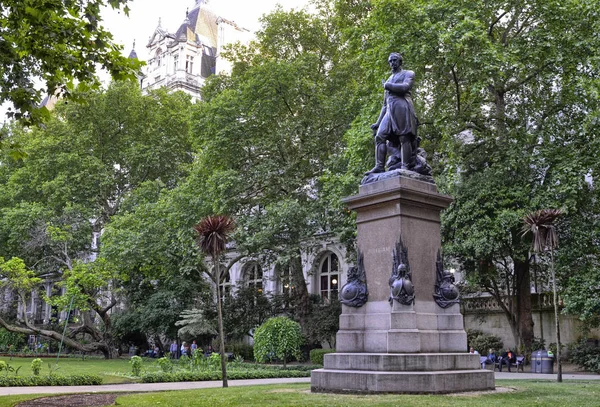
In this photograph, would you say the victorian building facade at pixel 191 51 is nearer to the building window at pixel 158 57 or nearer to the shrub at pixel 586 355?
the building window at pixel 158 57

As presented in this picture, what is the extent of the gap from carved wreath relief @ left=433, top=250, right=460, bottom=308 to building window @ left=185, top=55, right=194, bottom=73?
57.1 m

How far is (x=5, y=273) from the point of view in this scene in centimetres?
3884

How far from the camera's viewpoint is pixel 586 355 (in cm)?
2678

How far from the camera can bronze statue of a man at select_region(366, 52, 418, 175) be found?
13945 millimetres

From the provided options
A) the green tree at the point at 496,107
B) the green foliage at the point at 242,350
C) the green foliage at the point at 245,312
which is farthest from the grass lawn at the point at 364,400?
the green foliage at the point at 242,350

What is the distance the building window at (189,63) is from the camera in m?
66.8

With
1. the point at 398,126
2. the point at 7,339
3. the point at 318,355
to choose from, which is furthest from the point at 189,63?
the point at 398,126

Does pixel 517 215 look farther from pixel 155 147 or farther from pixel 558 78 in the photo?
pixel 155 147

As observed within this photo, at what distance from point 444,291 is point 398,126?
354 centimetres

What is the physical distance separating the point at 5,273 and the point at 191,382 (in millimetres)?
23267

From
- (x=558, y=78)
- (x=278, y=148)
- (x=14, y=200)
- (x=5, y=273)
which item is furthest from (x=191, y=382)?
(x=14, y=200)

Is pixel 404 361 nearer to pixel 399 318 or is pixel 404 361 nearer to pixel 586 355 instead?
pixel 399 318

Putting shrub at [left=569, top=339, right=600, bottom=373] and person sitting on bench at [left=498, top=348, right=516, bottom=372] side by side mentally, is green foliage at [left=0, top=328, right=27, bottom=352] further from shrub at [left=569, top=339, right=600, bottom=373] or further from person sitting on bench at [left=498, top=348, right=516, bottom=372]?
shrub at [left=569, top=339, right=600, bottom=373]

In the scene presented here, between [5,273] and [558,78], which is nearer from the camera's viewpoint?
[558,78]
